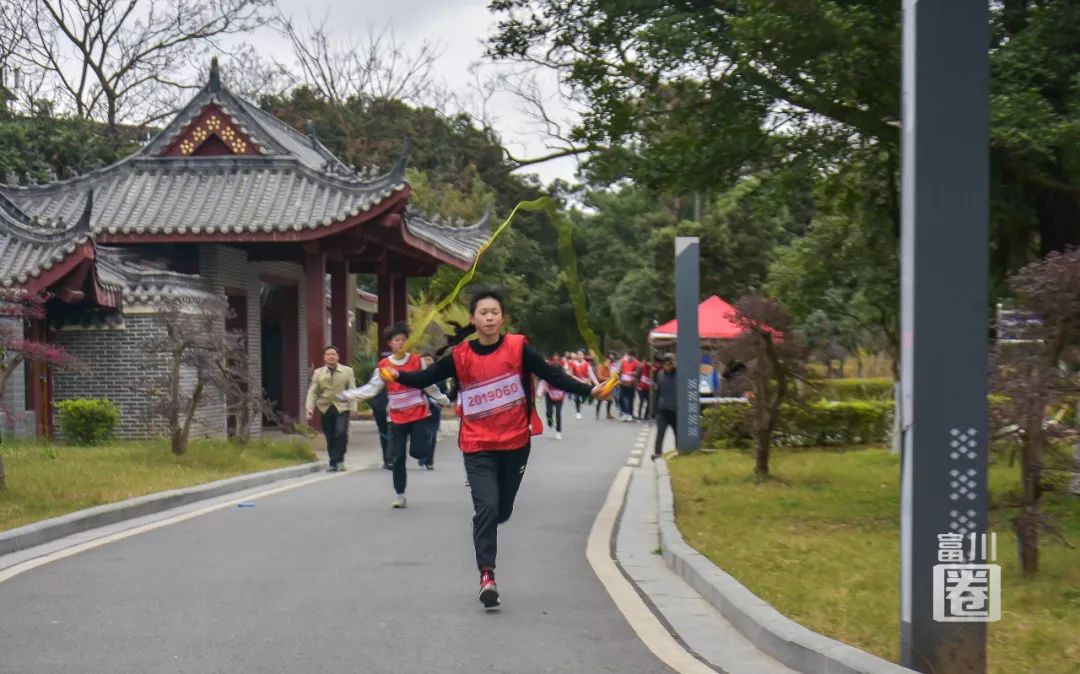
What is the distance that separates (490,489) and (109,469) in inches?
386

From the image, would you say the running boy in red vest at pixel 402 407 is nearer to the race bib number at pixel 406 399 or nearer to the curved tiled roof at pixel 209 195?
the race bib number at pixel 406 399

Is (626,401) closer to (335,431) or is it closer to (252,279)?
(252,279)

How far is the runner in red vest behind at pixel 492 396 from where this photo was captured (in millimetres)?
8734

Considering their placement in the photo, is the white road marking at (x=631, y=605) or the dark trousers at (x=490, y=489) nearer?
the white road marking at (x=631, y=605)

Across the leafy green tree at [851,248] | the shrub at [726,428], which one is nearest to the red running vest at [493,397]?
the leafy green tree at [851,248]

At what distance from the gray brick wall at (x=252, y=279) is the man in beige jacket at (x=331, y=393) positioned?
5.21m

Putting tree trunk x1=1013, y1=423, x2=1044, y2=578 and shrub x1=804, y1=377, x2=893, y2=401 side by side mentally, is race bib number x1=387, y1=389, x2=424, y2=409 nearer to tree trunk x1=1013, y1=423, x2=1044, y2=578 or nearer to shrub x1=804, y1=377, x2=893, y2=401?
tree trunk x1=1013, y1=423, x2=1044, y2=578

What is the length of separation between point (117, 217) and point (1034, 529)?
19868 mm

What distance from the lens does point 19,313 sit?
14.3 m

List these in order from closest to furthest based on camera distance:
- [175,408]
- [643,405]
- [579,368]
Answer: [175,408] → [579,368] → [643,405]

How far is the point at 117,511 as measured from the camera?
1313 cm

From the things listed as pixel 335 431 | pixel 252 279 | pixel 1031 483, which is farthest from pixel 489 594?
pixel 252 279
